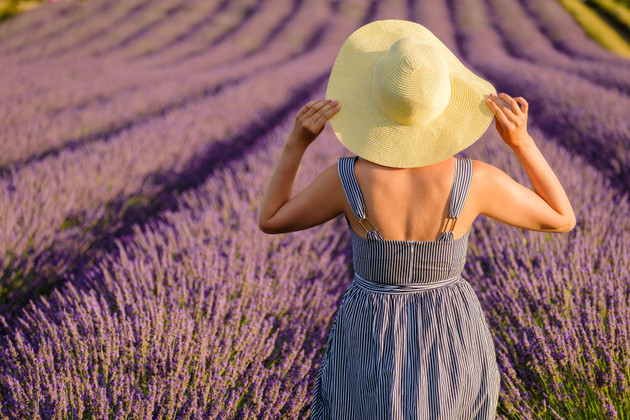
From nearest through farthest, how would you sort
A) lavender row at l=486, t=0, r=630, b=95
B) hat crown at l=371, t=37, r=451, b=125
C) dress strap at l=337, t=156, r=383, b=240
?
hat crown at l=371, t=37, r=451, b=125 → dress strap at l=337, t=156, r=383, b=240 → lavender row at l=486, t=0, r=630, b=95

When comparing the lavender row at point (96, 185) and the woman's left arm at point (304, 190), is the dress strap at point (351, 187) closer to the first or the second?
the woman's left arm at point (304, 190)

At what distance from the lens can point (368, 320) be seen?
103 cm

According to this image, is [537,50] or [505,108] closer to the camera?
[505,108]

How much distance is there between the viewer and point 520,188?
0.94 meters

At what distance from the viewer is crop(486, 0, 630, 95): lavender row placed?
6907 millimetres

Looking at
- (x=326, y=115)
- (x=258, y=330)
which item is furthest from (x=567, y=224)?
(x=258, y=330)

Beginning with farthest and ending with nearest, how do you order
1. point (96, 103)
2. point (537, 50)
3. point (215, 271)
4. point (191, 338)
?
point (537, 50) < point (96, 103) < point (215, 271) < point (191, 338)

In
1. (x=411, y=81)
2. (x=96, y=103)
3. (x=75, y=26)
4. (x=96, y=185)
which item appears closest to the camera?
(x=411, y=81)

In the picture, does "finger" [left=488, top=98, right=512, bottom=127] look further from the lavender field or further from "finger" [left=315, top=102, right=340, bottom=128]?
the lavender field

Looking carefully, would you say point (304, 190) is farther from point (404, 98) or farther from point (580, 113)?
point (580, 113)

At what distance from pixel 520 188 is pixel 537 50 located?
13526mm

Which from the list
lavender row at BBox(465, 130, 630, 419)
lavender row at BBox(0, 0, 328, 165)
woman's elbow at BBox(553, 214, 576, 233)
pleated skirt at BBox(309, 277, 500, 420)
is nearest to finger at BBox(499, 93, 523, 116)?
woman's elbow at BBox(553, 214, 576, 233)

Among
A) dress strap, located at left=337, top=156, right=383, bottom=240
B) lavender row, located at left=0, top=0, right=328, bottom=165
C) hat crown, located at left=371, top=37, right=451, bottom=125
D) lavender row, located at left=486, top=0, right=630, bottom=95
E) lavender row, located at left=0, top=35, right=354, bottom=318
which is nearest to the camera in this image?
hat crown, located at left=371, top=37, right=451, bottom=125

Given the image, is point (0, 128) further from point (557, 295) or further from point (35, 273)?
point (557, 295)
